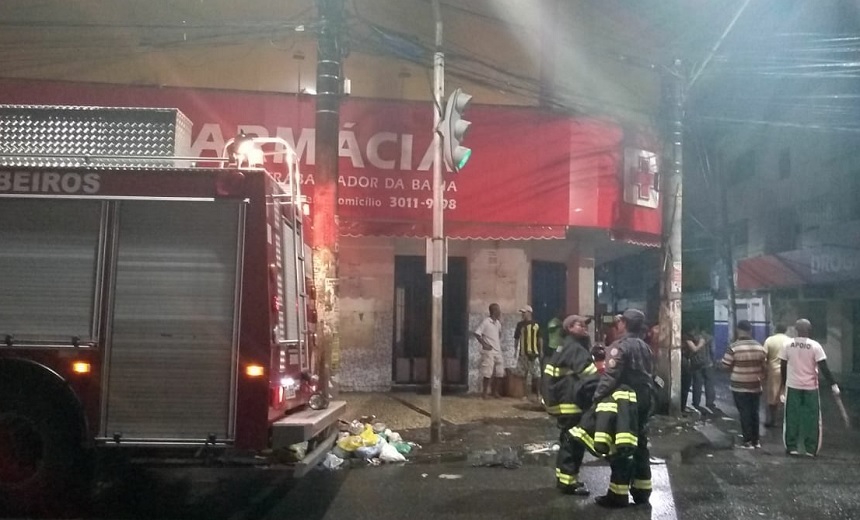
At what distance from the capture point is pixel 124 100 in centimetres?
1169

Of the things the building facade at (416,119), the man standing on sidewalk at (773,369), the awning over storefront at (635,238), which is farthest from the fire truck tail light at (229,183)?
the awning over storefront at (635,238)

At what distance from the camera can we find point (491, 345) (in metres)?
12.6

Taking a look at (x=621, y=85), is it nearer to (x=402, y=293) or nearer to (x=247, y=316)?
(x=402, y=293)

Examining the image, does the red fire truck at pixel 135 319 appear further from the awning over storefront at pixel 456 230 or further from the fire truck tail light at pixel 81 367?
the awning over storefront at pixel 456 230

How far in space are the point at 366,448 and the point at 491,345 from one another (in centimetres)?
466

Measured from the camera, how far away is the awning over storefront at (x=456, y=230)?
38.8ft

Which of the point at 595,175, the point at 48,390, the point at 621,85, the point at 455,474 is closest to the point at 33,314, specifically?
the point at 48,390

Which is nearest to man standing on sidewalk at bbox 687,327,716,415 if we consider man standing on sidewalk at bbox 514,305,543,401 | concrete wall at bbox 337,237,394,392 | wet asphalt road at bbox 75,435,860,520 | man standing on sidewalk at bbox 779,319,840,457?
man standing on sidewalk at bbox 514,305,543,401

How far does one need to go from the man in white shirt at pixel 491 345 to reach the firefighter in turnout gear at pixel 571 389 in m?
5.63

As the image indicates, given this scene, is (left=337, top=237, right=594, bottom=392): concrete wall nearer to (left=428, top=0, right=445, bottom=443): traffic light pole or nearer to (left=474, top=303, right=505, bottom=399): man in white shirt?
(left=474, top=303, right=505, bottom=399): man in white shirt

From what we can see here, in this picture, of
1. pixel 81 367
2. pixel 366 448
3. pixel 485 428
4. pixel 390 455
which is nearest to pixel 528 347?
pixel 485 428

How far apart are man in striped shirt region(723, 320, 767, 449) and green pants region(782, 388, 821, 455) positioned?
0.42 meters

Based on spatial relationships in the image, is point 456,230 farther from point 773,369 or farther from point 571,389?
point 571,389

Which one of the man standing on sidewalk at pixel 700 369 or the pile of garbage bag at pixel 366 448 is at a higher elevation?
the man standing on sidewalk at pixel 700 369
